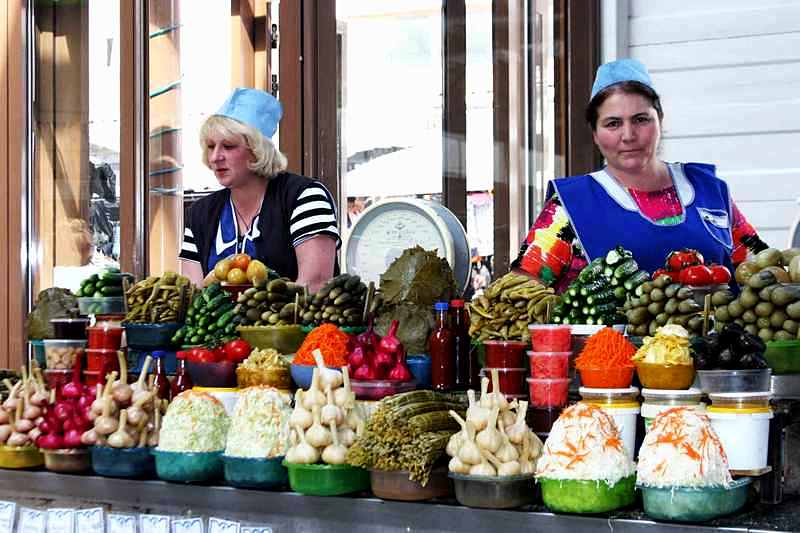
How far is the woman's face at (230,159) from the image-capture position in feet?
13.7

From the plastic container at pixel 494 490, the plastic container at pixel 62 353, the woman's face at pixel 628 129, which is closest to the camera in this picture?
the plastic container at pixel 494 490

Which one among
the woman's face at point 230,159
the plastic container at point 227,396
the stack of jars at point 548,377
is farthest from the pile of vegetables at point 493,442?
the woman's face at point 230,159

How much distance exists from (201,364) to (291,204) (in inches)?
56.0

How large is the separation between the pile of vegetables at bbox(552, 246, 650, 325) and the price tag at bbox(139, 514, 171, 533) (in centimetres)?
102

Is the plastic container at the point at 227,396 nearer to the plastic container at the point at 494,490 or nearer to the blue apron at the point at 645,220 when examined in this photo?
the plastic container at the point at 494,490

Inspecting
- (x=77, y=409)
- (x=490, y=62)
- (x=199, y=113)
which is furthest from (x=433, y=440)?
(x=199, y=113)

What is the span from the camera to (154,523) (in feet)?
8.61

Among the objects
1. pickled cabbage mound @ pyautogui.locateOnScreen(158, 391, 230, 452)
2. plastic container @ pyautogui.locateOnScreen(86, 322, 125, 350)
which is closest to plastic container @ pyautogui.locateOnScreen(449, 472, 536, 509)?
pickled cabbage mound @ pyautogui.locateOnScreen(158, 391, 230, 452)

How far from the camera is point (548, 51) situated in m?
5.54

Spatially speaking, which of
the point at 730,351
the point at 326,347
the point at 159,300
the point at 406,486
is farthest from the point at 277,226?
the point at 730,351

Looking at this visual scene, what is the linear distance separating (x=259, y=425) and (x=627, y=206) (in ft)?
5.67

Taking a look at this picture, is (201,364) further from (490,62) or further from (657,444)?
(490,62)

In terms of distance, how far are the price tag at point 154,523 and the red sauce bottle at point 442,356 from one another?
2.31 ft

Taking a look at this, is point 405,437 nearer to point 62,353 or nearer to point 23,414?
point 23,414
